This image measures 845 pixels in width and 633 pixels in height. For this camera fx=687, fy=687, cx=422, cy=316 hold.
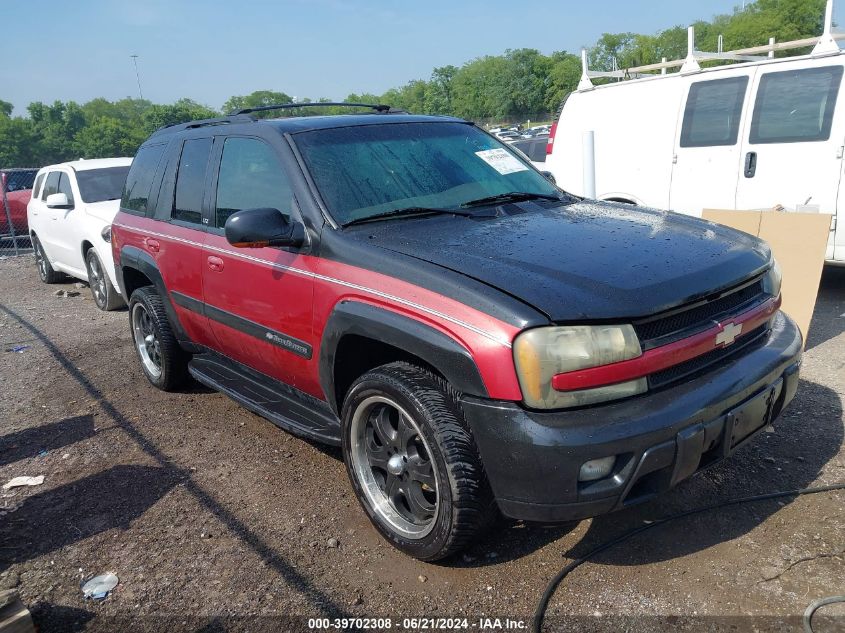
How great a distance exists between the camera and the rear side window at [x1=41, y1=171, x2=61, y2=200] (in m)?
9.15

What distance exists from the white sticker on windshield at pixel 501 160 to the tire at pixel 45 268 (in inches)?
338

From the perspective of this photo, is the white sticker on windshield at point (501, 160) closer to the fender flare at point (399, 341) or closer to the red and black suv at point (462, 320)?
the red and black suv at point (462, 320)

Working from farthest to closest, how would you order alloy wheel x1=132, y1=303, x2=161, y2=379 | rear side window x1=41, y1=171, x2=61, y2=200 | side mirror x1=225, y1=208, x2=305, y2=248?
rear side window x1=41, y1=171, x2=61, y2=200 → alloy wheel x1=132, y1=303, x2=161, y2=379 → side mirror x1=225, y1=208, x2=305, y2=248

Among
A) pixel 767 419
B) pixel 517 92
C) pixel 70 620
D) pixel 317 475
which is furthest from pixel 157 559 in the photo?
pixel 517 92

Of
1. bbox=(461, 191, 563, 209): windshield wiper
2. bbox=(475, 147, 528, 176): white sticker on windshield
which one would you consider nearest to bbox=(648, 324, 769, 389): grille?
bbox=(461, 191, 563, 209): windshield wiper

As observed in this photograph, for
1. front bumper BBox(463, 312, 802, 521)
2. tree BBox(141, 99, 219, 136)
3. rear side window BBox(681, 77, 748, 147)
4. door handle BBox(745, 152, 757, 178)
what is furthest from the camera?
tree BBox(141, 99, 219, 136)

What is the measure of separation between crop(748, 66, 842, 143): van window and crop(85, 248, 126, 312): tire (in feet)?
23.1

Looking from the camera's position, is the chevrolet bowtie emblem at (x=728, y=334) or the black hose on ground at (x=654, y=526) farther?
the chevrolet bowtie emblem at (x=728, y=334)

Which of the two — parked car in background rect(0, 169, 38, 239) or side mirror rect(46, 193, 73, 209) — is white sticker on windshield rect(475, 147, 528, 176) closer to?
side mirror rect(46, 193, 73, 209)

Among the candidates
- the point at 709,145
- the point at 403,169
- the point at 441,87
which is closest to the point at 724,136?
the point at 709,145

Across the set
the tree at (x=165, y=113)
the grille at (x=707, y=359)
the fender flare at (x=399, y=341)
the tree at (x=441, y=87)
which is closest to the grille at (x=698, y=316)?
the grille at (x=707, y=359)

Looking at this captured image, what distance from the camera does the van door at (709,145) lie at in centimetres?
660

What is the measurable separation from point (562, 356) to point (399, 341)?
2.23 ft

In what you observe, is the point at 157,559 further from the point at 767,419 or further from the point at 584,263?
the point at 767,419
